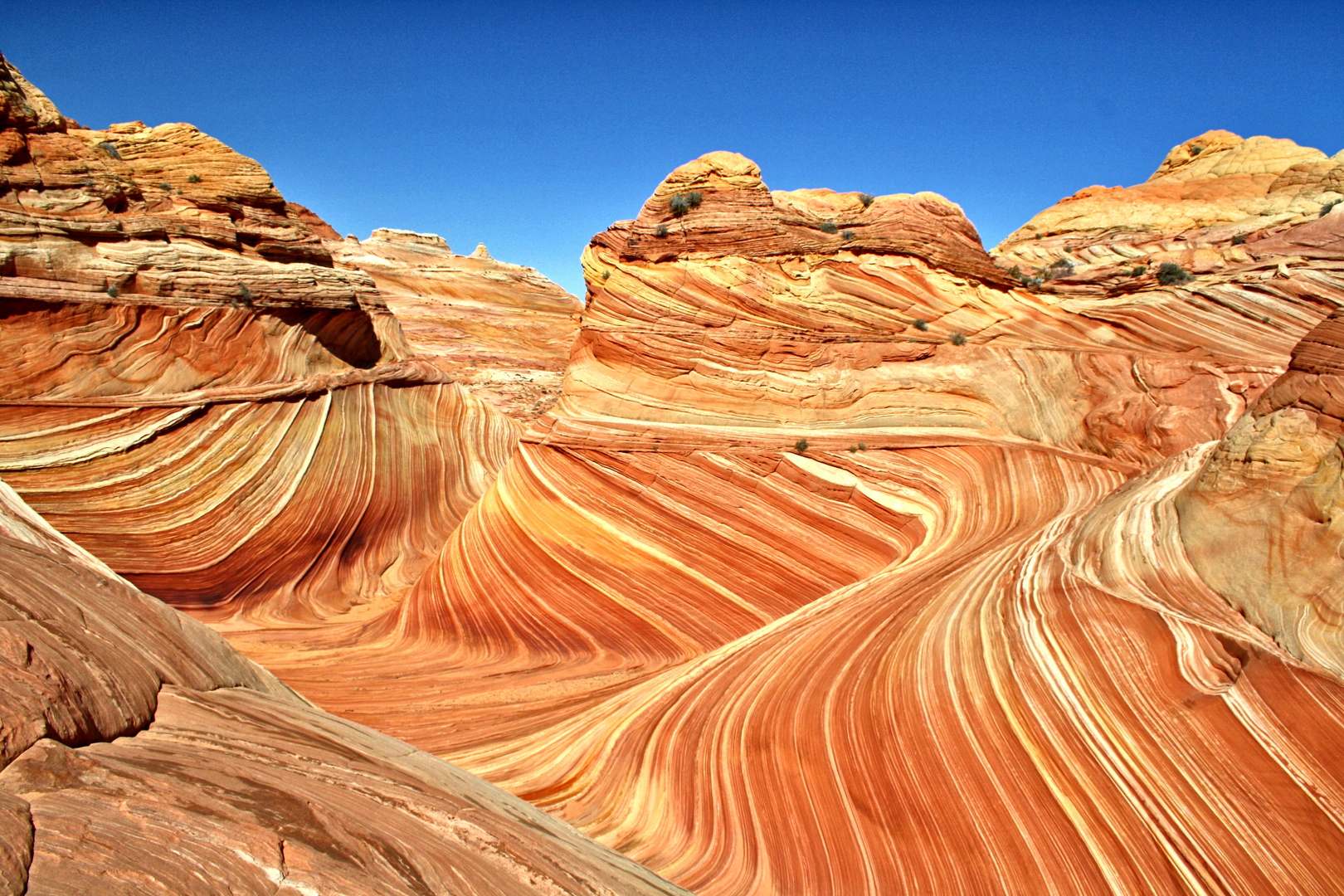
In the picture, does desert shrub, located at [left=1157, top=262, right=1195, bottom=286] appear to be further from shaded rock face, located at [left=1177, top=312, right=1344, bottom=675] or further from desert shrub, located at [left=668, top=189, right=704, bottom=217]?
desert shrub, located at [left=668, top=189, right=704, bottom=217]

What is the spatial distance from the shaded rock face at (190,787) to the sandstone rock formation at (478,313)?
1396 centimetres

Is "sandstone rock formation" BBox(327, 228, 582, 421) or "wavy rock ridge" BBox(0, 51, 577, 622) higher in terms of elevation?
"sandstone rock formation" BBox(327, 228, 582, 421)

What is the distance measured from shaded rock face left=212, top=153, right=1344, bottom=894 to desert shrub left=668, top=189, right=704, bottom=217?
0.18m

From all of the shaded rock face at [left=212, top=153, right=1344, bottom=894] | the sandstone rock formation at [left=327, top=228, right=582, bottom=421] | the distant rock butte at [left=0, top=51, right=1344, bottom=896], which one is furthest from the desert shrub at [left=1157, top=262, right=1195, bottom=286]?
the sandstone rock formation at [left=327, top=228, right=582, bottom=421]

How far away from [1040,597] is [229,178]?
15.4m

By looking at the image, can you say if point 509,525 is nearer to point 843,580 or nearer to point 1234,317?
point 843,580

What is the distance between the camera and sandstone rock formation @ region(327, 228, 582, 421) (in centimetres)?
1995

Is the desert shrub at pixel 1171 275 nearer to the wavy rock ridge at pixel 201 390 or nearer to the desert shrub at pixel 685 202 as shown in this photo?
the desert shrub at pixel 685 202

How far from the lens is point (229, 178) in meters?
13.1

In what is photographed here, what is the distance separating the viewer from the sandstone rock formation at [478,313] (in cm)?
1995

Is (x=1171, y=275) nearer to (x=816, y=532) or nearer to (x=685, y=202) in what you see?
(x=816, y=532)

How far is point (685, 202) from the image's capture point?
9.98 meters

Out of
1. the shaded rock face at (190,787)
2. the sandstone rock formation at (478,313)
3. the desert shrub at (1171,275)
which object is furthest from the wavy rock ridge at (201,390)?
the desert shrub at (1171,275)

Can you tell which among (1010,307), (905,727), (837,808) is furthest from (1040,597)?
(1010,307)
